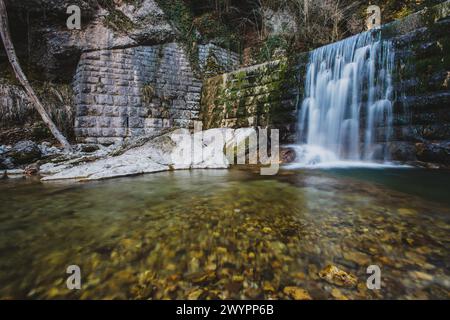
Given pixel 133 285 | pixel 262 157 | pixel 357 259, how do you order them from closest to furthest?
pixel 133 285 → pixel 357 259 → pixel 262 157

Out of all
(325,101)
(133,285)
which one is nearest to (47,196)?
(133,285)

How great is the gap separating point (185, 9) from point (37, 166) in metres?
9.29

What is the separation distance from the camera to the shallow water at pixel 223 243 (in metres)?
1.11

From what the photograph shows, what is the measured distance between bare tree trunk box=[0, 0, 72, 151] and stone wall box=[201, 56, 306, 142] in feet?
18.8

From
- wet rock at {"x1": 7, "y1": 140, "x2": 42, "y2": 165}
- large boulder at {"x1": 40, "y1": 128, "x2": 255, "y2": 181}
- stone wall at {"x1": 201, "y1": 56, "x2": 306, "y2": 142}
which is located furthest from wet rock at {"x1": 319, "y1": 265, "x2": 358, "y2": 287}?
wet rock at {"x1": 7, "y1": 140, "x2": 42, "y2": 165}

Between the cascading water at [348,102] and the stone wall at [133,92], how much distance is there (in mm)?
5599

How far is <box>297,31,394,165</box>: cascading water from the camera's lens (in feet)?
18.9

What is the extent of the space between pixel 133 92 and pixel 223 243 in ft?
30.3

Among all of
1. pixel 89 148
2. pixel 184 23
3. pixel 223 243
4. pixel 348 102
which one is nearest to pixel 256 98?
pixel 348 102

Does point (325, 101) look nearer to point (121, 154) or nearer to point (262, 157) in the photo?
point (262, 157)

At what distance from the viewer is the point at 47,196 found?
2990 millimetres

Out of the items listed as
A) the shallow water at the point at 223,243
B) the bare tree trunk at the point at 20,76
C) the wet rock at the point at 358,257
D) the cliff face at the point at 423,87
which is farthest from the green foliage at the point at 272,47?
the wet rock at the point at 358,257

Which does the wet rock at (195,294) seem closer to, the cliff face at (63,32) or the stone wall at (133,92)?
the stone wall at (133,92)
